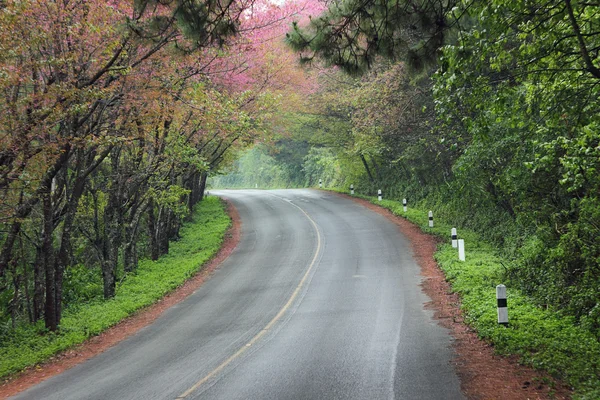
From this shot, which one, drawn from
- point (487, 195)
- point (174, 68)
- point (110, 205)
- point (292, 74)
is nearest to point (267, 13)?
point (292, 74)

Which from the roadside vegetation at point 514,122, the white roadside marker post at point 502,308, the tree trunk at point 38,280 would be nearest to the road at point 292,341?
the white roadside marker post at point 502,308

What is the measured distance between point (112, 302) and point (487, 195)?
13775 millimetres

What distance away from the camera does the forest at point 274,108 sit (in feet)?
26.0

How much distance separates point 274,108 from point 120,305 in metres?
13.6

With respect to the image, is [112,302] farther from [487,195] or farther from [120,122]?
[487,195]

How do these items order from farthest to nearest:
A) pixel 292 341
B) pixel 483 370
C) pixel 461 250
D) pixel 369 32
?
1. pixel 461 250
2. pixel 292 341
3. pixel 369 32
4. pixel 483 370

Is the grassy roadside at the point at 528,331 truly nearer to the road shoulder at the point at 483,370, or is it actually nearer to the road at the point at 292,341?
the road shoulder at the point at 483,370

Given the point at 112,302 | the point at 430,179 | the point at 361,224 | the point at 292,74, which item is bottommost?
the point at 112,302

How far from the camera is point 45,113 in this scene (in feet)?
30.7

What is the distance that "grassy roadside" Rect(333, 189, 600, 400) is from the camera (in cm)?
704

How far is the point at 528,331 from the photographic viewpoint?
902 centimetres

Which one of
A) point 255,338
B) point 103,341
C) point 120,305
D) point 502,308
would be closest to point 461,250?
point 502,308

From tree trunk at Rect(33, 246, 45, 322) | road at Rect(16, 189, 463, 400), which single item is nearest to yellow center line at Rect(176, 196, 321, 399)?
road at Rect(16, 189, 463, 400)

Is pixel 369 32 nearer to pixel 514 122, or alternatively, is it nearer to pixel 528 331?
pixel 514 122
